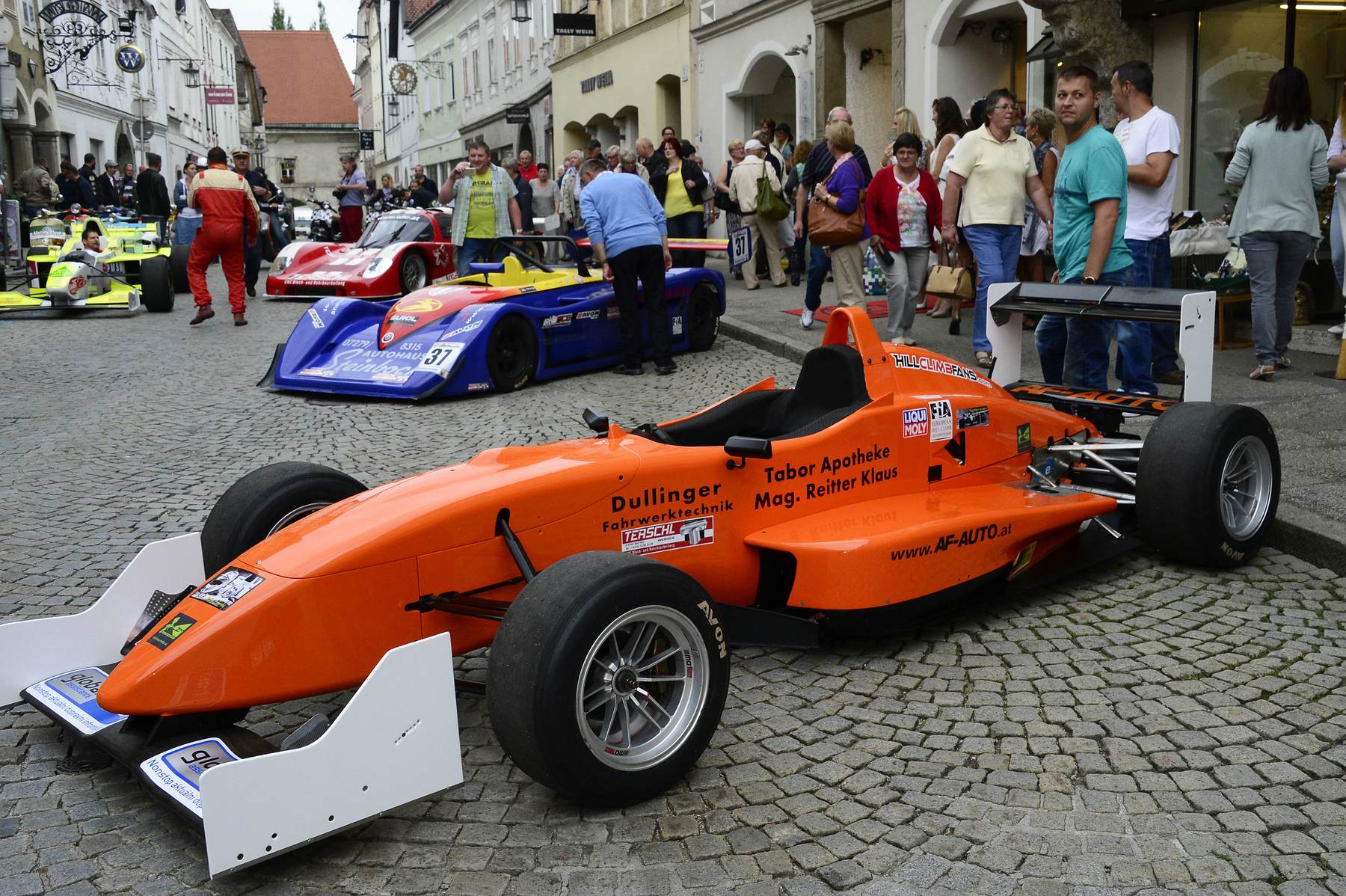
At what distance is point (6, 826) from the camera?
9.80 feet

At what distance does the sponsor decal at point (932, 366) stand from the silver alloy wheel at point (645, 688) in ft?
5.38

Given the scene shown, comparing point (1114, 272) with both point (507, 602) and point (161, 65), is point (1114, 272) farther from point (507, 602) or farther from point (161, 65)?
point (161, 65)

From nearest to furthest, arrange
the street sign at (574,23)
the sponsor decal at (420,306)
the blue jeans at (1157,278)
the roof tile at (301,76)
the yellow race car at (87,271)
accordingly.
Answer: the blue jeans at (1157,278), the sponsor decal at (420,306), the yellow race car at (87,271), the street sign at (574,23), the roof tile at (301,76)

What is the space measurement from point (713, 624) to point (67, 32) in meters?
32.3

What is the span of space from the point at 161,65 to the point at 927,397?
46.7 m

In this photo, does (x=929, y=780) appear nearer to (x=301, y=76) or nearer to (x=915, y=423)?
(x=915, y=423)

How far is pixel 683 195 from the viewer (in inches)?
592

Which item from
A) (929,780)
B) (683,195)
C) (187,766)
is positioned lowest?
(929,780)

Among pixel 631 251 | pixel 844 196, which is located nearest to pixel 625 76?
pixel 844 196

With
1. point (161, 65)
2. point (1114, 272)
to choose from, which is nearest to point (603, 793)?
point (1114, 272)

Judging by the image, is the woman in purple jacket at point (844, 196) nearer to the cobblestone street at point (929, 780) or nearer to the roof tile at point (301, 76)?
the cobblestone street at point (929, 780)

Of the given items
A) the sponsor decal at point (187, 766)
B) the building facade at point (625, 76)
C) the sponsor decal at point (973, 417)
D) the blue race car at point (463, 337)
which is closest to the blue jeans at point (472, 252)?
the blue race car at point (463, 337)

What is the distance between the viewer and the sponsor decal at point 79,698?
3.08 metres

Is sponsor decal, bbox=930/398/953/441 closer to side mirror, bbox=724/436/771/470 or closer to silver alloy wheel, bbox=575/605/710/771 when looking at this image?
side mirror, bbox=724/436/771/470
